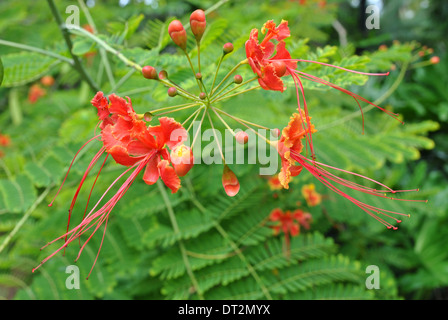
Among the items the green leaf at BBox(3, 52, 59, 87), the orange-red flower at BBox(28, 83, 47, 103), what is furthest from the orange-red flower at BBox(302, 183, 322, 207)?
the orange-red flower at BBox(28, 83, 47, 103)

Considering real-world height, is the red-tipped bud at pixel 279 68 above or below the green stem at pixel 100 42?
below

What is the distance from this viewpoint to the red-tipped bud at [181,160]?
0.85 meters

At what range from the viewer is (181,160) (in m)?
0.86

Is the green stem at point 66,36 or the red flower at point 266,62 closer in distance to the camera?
the red flower at point 266,62

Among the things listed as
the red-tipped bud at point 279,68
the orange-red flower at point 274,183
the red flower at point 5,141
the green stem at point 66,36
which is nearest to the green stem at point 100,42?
the green stem at point 66,36

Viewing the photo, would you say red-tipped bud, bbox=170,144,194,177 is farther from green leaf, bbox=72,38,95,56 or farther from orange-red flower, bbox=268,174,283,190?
orange-red flower, bbox=268,174,283,190

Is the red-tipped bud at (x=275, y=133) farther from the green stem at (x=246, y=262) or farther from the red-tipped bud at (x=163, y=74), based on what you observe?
the green stem at (x=246, y=262)

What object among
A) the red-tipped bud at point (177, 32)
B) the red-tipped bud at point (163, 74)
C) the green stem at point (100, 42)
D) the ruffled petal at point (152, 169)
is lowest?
the ruffled petal at point (152, 169)

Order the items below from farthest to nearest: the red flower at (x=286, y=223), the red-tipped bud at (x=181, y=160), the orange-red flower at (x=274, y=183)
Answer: the orange-red flower at (x=274, y=183) < the red flower at (x=286, y=223) < the red-tipped bud at (x=181, y=160)

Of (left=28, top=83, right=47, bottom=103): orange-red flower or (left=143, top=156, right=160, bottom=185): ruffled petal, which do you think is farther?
(left=28, top=83, right=47, bottom=103): orange-red flower

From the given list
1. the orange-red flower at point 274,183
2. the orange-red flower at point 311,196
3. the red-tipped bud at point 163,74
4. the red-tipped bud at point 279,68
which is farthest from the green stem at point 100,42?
the orange-red flower at point 311,196

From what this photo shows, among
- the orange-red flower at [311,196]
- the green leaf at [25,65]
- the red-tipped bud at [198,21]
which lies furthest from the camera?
the orange-red flower at [311,196]

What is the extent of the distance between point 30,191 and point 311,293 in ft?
4.33

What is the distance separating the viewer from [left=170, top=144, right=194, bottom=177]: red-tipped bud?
851 mm
